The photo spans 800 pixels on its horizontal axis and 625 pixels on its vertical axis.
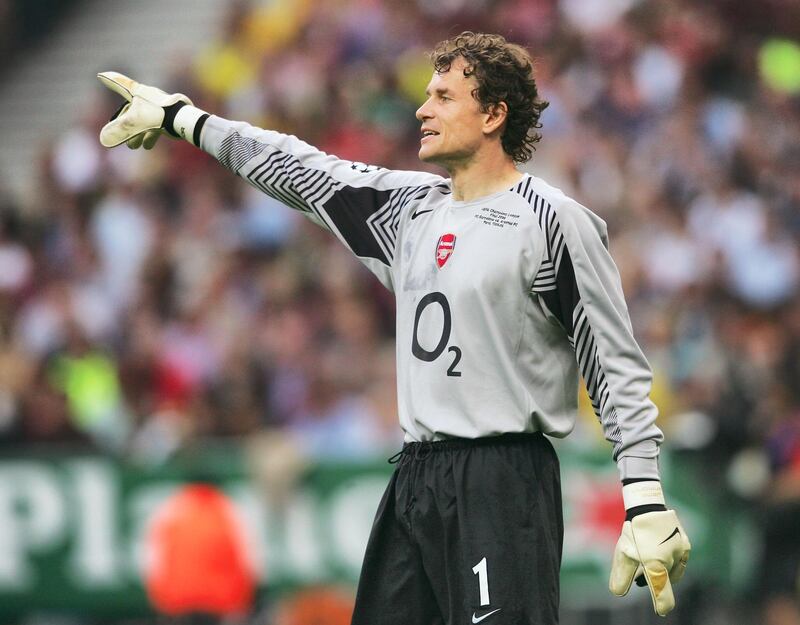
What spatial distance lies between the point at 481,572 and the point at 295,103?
947 centimetres

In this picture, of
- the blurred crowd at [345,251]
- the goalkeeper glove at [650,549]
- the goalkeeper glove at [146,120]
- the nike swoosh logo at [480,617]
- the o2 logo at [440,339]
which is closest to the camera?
the goalkeeper glove at [650,549]

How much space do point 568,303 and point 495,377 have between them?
0.30m

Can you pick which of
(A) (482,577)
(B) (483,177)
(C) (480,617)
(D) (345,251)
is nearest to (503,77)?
(B) (483,177)

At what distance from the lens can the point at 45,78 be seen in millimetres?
16484

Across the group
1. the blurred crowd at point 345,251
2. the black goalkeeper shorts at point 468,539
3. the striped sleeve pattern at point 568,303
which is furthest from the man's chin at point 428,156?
the blurred crowd at point 345,251

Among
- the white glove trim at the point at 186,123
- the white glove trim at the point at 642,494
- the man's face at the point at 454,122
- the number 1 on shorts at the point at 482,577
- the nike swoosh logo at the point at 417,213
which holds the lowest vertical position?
the number 1 on shorts at the point at 482,577

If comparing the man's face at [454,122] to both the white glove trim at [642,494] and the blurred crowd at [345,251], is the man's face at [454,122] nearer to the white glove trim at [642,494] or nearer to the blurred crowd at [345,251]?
the white glove trim at [642,494]

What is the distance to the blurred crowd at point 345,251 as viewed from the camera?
10250mm

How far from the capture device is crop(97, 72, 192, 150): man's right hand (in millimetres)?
5105

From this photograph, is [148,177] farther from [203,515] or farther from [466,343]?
[466,343]

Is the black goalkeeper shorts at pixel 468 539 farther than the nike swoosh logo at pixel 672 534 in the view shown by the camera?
Yes

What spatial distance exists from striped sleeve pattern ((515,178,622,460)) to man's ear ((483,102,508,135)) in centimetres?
29

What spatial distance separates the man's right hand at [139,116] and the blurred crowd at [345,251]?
4.76 metres

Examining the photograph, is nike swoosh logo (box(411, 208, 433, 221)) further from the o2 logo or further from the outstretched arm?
the o2 logo
